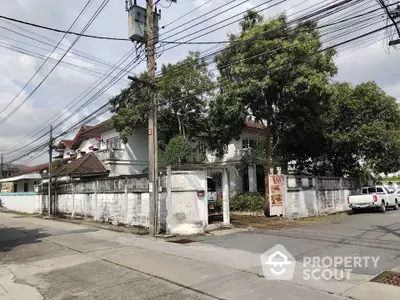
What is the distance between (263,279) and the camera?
726cm

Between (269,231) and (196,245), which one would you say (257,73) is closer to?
(269,231)

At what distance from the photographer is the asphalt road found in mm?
9219

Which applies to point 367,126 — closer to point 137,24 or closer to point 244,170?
point 244,170

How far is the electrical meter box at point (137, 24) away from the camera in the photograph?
544 inches

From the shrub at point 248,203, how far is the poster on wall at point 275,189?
178cm

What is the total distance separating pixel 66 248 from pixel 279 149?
52.6ft

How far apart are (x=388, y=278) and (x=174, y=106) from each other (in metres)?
20.1

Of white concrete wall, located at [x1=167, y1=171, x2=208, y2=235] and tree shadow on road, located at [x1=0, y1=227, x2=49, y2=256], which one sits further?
white concrete wall, located at [x1=167, y1=171, x2=208, y2=235]

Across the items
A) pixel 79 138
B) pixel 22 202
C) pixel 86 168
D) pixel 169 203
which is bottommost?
pixel 22 202

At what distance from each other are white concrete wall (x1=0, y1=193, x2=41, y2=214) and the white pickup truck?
984 inches

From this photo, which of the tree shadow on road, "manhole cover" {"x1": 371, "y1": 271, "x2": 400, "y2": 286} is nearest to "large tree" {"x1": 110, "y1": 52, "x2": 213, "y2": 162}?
the tree shadow on road

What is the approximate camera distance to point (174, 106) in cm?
2553

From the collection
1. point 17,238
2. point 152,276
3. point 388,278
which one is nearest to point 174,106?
point 17,238

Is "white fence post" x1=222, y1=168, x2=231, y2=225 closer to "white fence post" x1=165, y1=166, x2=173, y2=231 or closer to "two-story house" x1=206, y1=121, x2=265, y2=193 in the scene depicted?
"white fence post" x1=165, y1=166, x2=173, y2=231
